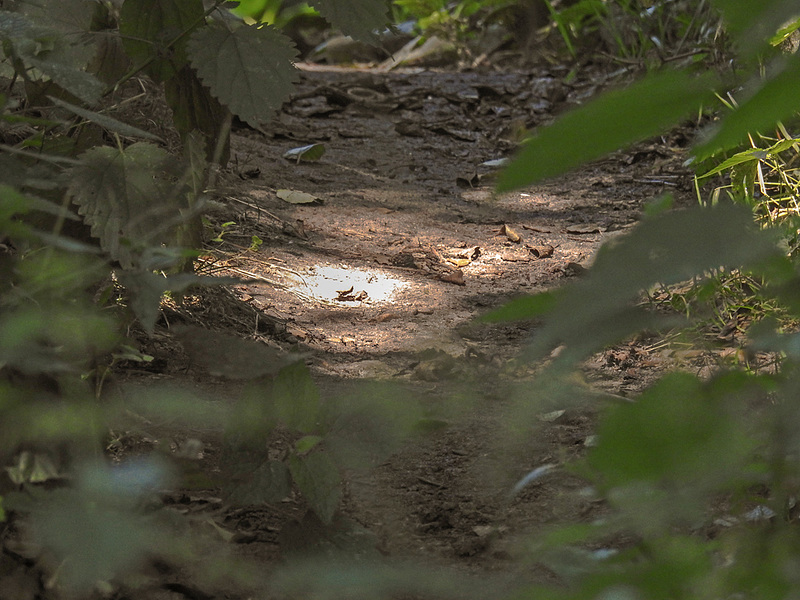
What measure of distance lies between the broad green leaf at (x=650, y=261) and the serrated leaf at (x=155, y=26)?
94 centimetres

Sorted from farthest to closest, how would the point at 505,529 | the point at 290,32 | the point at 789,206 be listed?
the point at 290,32 → the point at 789,206 → the point at 505,529

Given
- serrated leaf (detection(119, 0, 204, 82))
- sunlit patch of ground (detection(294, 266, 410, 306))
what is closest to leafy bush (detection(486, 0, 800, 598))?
serrated leaf (detection(119, 0, 204, 82))

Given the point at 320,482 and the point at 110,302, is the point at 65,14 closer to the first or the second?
the point at 110,302

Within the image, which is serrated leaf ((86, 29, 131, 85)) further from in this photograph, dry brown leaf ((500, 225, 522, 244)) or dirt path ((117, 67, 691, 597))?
dry brown leaf ((500, 225, 522, 244))

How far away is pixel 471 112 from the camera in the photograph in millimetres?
4605

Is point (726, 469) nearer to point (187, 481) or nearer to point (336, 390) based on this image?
point (187, 481)

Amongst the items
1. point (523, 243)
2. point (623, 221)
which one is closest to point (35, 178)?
point (523, 243)

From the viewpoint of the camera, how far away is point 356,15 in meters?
1.21

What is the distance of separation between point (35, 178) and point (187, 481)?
0.37 meters

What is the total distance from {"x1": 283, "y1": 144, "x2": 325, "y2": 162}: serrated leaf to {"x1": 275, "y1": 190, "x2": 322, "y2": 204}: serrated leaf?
391 mm

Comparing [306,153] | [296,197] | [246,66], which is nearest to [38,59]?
[246,66]

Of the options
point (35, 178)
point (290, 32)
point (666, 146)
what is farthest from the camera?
point (290, 32)

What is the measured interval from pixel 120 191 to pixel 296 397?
0.39 metres

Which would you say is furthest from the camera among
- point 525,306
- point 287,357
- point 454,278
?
point 454,278
